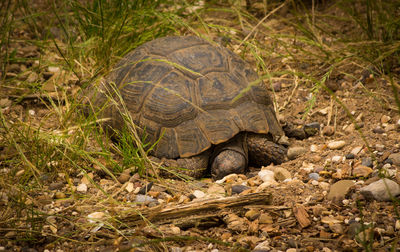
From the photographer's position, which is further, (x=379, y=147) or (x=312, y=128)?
(x=312, y=128)

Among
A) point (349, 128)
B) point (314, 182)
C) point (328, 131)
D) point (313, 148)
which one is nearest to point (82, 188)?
point (314, 182)

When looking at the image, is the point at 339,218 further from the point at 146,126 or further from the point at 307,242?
the point at 146,126

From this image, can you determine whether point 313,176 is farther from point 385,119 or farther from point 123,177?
point 123,177

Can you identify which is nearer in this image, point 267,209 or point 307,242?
point 307,242

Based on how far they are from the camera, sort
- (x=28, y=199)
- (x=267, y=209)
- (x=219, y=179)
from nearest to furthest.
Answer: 1. (x=267, y=209)
2. (x=28, y=199)
3. (x=219, y=179)

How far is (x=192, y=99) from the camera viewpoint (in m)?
3.32

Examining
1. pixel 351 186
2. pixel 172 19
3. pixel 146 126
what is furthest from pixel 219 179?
pixel 172 19

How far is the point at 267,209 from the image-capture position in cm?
246

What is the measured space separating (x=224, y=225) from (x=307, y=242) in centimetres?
50

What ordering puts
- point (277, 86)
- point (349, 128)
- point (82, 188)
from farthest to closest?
1. point (277, 86)
2. point (349, 128)
3. point (82, 188)

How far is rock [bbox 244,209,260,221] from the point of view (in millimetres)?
2434

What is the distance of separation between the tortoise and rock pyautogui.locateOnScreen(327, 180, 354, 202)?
0.74 meters

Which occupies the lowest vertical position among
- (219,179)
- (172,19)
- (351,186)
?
(219,179)

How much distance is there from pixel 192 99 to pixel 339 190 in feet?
4.44
